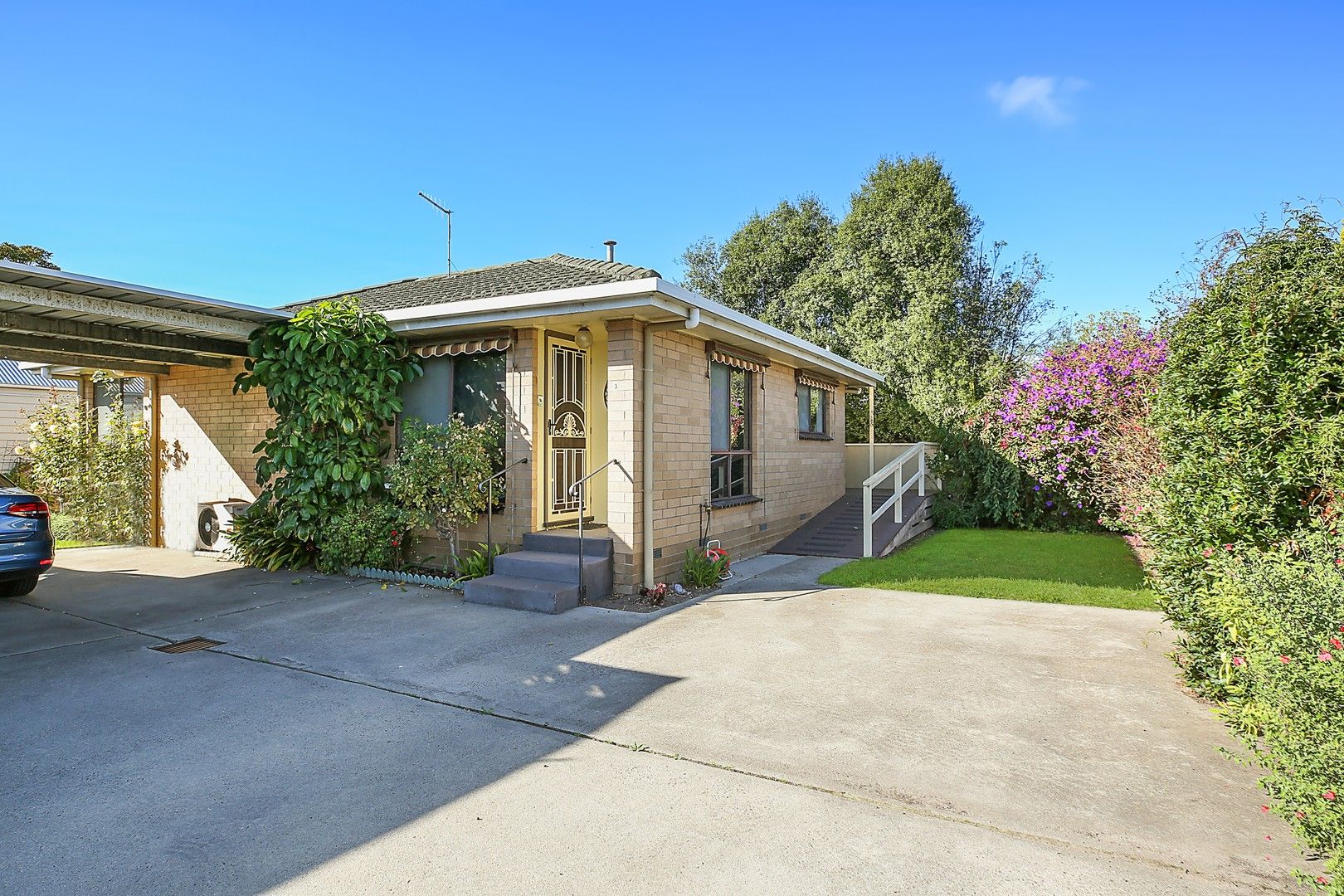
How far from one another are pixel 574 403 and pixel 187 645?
452 centimetres

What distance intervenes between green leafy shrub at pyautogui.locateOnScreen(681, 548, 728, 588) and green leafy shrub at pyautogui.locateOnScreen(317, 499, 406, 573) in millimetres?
3340

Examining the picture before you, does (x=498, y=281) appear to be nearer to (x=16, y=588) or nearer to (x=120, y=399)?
(x=16, y=588)

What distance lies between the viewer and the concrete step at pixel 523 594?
6.48 m

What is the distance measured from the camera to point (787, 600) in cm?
706

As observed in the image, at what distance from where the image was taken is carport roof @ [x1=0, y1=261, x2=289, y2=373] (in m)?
5.97

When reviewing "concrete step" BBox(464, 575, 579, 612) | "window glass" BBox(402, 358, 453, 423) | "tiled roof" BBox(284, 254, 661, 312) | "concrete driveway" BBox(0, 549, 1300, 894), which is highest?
"tiled roof" BBox(284, 254, 661, 312)

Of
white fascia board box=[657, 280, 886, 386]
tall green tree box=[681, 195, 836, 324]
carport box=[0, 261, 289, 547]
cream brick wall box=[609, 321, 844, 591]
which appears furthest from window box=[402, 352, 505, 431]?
tall green tree box=[681, 195, 836, 324]

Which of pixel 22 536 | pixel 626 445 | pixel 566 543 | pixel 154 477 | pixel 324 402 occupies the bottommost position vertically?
pixel 566 543

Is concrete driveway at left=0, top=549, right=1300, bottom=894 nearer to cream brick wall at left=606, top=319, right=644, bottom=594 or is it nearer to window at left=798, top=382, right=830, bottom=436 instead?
cream brick wall at left=606, top=319, right=644, bottom=594

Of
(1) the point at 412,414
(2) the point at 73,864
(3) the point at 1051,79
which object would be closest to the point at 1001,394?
(3) the point at 1051,79

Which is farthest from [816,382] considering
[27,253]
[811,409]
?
[27,253]

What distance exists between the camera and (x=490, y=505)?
7582 mm

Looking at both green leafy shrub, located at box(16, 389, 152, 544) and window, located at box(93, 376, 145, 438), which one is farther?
window, located at box(93, 376, 145, 438)

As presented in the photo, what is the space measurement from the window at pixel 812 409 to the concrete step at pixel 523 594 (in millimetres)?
6589
